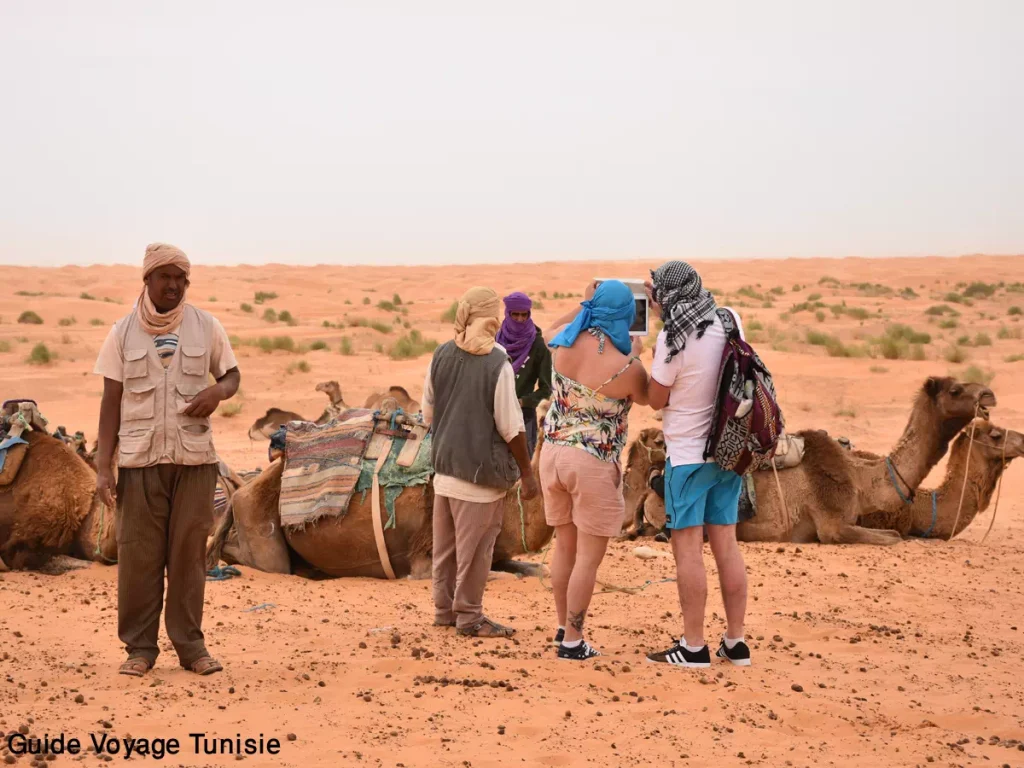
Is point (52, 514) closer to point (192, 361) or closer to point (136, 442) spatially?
point (136, 442)

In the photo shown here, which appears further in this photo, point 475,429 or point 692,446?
point 475,429

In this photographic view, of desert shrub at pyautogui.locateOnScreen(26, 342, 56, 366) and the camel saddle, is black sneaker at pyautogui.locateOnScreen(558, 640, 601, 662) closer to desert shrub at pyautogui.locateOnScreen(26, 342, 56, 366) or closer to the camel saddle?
the camel saddle

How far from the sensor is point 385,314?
43.3 m

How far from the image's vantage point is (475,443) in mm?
6699

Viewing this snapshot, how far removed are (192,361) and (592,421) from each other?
196 cm

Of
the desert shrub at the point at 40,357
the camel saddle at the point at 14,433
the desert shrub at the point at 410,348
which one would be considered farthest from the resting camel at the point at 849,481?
the desert shrub at the point at 40,357

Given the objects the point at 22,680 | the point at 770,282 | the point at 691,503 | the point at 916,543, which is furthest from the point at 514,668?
the point at 770,282

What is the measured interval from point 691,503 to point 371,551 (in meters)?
3.11

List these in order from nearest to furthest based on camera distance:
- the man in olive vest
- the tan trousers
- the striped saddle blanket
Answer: the man in olive vest → the tan trousers → the striped saddle blanket

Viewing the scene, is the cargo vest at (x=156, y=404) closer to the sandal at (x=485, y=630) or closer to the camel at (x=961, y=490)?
the sandal at (x=485, y=630)

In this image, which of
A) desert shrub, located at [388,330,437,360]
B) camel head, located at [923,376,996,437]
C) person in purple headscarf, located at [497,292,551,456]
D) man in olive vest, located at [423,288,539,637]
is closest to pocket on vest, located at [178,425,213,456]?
man in olive vest, located at [423,288,539,637]

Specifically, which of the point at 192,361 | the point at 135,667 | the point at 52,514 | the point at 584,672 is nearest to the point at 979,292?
the point at 52,514

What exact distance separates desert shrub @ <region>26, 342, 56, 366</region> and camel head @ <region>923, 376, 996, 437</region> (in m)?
18.9

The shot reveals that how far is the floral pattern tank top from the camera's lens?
6066 mm
